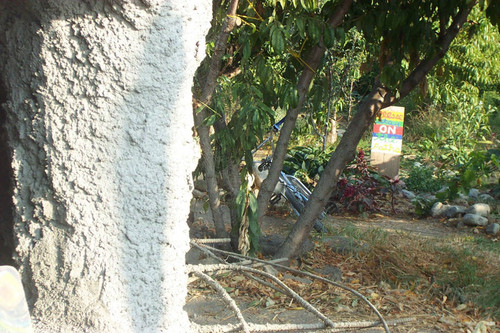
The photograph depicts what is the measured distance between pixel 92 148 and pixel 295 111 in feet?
9.76

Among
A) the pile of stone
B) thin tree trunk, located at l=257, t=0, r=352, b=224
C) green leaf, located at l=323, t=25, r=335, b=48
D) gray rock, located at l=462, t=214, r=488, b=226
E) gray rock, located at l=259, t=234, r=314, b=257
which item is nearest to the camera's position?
green leaf, located at l=323, t=25, r=335, b=48

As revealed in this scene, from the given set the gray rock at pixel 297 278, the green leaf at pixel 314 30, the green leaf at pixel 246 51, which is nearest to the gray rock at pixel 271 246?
the gray rock at pixel 297 278

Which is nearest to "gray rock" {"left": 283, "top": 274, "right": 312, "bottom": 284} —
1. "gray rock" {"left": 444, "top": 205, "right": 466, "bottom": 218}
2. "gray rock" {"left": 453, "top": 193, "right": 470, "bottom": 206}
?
"gray rock" {"left": 444, "top": 205, "right": 466, "bottom": 218}

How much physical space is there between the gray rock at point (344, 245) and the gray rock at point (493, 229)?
230 cm

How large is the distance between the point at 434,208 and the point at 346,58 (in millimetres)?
3318

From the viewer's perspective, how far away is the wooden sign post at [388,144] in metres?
9.63

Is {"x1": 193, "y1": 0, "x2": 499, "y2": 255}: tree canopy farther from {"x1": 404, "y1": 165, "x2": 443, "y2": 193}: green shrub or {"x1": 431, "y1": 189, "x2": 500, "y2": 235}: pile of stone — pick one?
{"x1": 404, "y1": 165, "x2": 443, "y2": 193}: green shrub

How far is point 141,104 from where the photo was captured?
1938 millimetres

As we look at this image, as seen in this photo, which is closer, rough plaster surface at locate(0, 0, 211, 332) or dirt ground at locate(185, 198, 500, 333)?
rough plaster surface at locate(0, 0, 211, 332)

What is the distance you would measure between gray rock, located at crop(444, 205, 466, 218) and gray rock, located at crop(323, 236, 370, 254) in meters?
2.72

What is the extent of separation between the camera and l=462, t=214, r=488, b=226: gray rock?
7281mm

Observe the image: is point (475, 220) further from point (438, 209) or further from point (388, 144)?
point (388, 144)

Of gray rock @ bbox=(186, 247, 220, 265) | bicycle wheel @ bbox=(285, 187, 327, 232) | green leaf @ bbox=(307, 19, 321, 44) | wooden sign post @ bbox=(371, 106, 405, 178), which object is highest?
green leaf @ bbox=(307, 19, 321, 44)

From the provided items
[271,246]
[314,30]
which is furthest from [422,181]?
[314,30]
